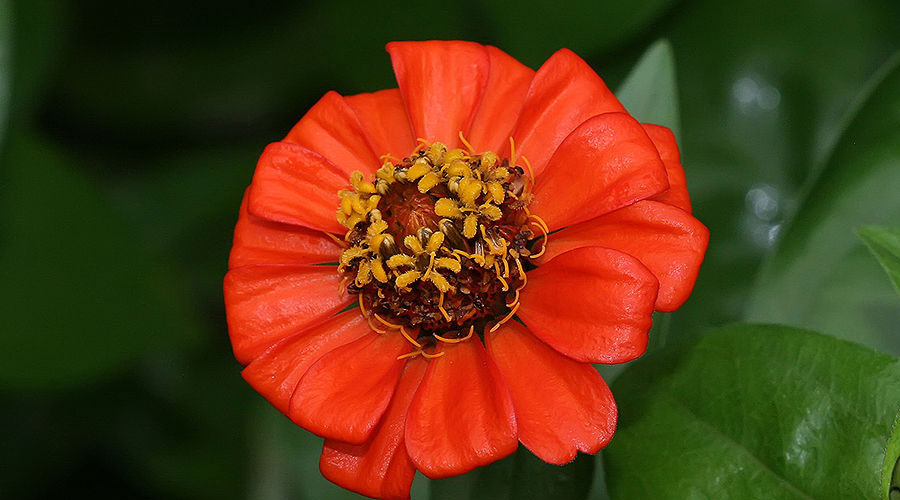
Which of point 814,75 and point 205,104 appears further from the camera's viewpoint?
point 205,104

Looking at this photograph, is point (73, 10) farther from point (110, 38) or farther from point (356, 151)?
point (356, 151)

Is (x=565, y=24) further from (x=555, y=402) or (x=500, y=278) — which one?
(x=555, y=402)

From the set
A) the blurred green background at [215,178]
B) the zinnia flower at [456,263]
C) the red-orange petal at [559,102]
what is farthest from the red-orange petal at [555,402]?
the blurred green background at [215,178]

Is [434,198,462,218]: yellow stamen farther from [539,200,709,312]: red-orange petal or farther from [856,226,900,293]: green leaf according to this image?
[856,226,900,293]: green leaf

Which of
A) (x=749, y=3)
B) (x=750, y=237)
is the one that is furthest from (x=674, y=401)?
(x=749, y=3)

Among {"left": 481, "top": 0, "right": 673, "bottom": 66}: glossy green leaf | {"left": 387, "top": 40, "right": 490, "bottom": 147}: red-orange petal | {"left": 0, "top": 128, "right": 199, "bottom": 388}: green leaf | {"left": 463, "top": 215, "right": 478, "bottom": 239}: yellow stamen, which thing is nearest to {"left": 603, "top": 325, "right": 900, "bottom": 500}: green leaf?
{"left": 463, "top": 215, "right": 478, "bottom": 239}: yellow stamen

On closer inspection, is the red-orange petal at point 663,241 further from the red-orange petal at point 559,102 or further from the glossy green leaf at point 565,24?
the glossy green leaf at point 565,24
